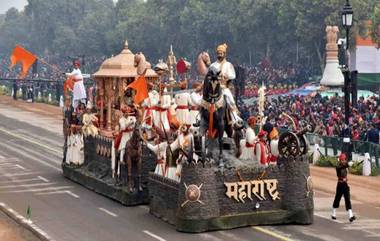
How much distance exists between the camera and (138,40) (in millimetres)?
121125

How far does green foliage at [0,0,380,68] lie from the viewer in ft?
263

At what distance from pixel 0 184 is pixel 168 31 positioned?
8887 centimetres

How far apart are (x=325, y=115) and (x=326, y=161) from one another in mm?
8246

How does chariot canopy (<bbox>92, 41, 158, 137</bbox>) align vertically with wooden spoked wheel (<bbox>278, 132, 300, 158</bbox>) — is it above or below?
above

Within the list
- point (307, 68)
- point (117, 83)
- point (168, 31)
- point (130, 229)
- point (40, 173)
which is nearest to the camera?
point (130, 229)

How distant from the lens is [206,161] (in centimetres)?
1931

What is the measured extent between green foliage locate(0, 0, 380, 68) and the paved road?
140 ft

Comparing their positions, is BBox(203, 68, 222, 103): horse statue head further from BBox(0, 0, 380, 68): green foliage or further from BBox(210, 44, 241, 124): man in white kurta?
BBox(0, 0, 380, 68): green foliage

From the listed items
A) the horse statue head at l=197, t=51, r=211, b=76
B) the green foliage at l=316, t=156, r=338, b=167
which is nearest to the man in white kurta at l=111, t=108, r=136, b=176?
the horse statue head at l=197, t=51, r=211, b=76

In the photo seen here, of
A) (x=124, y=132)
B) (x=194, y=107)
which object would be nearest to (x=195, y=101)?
(x=194, y=107)

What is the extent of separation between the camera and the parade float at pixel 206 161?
19.4 metres

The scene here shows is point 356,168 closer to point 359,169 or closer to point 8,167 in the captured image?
point 359,169

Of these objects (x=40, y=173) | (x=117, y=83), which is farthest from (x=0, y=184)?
(x=117, y=83)

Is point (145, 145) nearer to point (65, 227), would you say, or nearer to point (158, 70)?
point (158, 70)
